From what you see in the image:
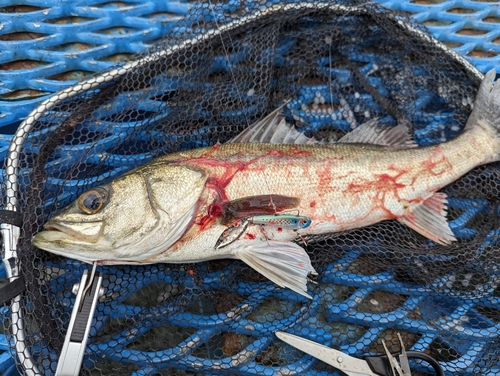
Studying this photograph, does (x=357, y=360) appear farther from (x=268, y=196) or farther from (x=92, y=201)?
(x=92, y=201)

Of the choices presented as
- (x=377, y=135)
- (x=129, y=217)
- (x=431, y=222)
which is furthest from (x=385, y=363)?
(x=129, y=217)

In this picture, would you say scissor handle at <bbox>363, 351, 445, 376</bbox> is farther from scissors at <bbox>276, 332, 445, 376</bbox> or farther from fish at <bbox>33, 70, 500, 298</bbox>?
fish at <bbox>33, 70, 500, 298</bbox>

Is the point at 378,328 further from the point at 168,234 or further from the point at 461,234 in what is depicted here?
the point at 168,234

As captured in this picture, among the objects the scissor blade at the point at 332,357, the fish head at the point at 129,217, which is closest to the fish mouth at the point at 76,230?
the fish head at the point at 129,217

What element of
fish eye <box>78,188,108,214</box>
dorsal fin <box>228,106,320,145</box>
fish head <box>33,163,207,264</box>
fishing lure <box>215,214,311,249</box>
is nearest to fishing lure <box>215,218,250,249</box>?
fishing lure <box>215,214,311,249</box>

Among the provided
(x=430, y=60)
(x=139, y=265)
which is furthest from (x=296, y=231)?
(x=430, y=60)

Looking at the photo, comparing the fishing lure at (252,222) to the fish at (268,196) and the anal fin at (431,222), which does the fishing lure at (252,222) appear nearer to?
the fish at (268,196)
